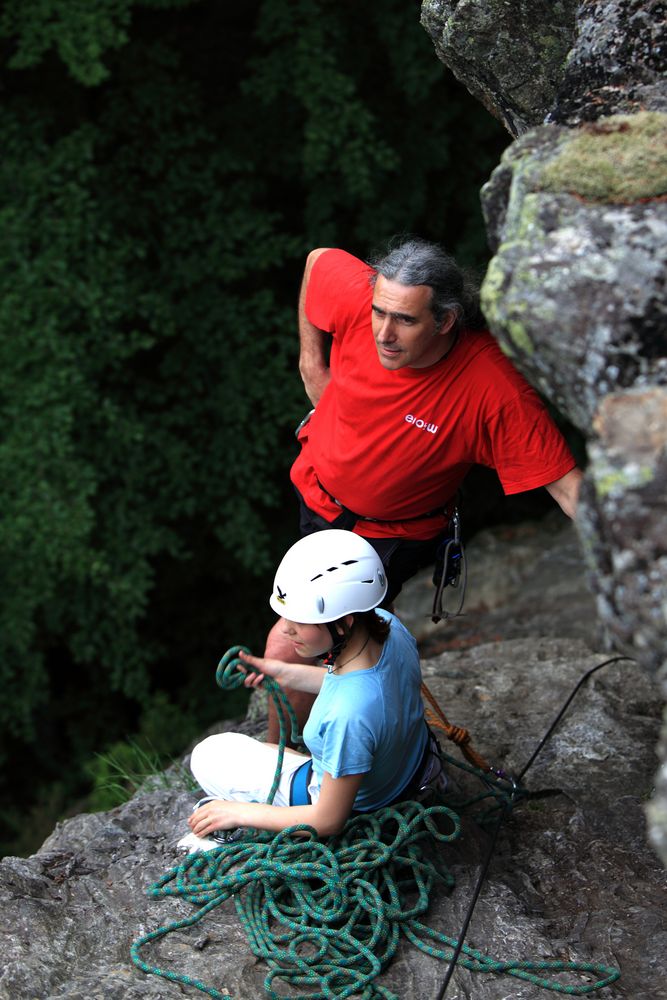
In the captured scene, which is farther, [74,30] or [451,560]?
[74,30]

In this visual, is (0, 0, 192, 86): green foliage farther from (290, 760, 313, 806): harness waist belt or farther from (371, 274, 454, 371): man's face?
(290, 760, 313, 806): harness waist belt

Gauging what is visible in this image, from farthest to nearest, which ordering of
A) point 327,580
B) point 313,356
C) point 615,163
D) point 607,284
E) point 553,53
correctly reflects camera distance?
point 313,356 < point 553,53 < point 327,580 < point 615,163 < point 607,284

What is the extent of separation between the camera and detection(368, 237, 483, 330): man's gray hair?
278cm

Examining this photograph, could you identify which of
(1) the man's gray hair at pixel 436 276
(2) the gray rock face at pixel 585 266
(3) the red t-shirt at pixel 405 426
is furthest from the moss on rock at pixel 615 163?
(3) the red t-shirt at pixel 405 426

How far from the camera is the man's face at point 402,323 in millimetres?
2768

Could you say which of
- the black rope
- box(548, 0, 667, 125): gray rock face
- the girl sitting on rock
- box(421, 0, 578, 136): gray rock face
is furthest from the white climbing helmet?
box(421, 0, 578, 136): gray rock face

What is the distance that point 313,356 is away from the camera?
3.45m

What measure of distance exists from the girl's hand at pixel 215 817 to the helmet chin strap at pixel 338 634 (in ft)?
1.68

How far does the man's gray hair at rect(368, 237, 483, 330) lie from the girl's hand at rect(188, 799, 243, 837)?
1.36 meters

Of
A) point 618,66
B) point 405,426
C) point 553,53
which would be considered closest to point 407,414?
point 405,426

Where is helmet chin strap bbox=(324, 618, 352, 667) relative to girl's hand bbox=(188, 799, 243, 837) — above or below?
above

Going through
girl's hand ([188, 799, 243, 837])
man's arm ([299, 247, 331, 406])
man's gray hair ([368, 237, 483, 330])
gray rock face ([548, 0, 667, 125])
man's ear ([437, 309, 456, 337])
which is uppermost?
gray rock face ([548, 0, 667, 125])

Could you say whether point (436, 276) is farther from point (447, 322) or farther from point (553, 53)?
point (553, 53)

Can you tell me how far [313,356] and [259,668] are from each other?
42.7 inches
